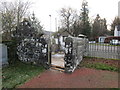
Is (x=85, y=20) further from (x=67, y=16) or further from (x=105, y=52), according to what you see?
(x=105, y=52)

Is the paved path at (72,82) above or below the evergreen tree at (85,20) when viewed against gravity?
below

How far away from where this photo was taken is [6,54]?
17.1 feet

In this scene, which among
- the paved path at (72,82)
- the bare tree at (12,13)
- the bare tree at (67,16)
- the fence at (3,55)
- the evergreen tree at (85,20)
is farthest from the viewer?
the bare tree at (67,16)

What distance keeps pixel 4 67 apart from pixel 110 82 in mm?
5246

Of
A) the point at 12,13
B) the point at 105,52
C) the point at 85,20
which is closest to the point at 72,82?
the point at 105,52

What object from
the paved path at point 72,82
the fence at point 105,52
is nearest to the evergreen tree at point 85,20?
the fence at point 105,52

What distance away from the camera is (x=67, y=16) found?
22.6m

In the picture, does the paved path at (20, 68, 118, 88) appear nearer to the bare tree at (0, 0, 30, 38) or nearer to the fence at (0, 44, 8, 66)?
the fence at (0, 44, 8, 66)

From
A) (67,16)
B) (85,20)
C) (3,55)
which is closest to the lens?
(3,55)

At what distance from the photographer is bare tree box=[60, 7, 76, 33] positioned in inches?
883

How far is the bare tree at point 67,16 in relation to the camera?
22.4m

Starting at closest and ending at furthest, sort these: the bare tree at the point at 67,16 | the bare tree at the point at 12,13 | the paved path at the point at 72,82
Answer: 1. the paved path at the point at 72,82
2. the bare tree at the point at 12,13
3. the bare tree at the point at 67,16

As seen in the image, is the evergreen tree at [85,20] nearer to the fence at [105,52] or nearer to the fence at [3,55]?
the fence at [105,52]

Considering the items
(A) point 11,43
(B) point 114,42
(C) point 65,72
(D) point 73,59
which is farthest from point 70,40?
(B) point 114,42
